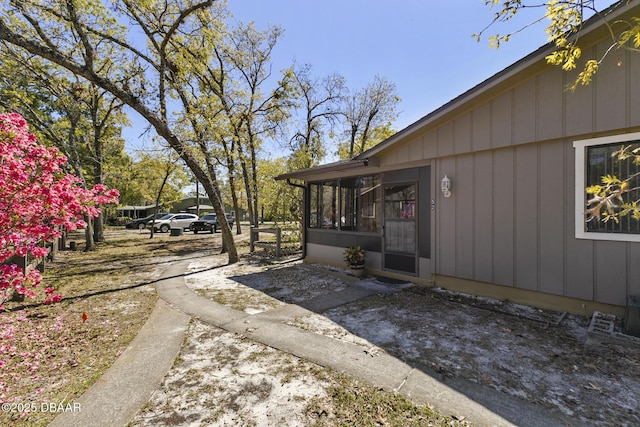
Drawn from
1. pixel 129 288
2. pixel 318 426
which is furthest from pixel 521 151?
pixel 129 288

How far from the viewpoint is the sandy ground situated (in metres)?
2.29

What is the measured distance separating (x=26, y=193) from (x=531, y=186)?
22.7ft

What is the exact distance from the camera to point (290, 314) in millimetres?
4512

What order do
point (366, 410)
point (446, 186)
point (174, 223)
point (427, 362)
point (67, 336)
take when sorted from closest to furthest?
1. point (366, 410)
2. point (427, 362)
3. point (67, 336)
4. point (446, 186)
5. point (174, 223)

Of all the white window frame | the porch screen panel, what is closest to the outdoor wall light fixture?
the porch screen panel

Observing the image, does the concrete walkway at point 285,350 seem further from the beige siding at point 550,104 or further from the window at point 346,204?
the beige siding at point 550,104

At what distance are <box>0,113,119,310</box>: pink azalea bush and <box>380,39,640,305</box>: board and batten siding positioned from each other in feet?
19.6

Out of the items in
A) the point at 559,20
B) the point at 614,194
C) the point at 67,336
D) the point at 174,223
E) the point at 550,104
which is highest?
the point at 559,20

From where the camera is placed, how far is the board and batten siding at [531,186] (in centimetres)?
388

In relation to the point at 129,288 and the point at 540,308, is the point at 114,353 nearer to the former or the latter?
the point at 129,288

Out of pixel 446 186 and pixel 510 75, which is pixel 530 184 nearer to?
pixel 446 186

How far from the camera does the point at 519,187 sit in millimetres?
4734

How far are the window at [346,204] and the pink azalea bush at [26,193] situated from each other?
17.9 feet

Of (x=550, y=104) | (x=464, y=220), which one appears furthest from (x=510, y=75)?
(x=464, y=220)
